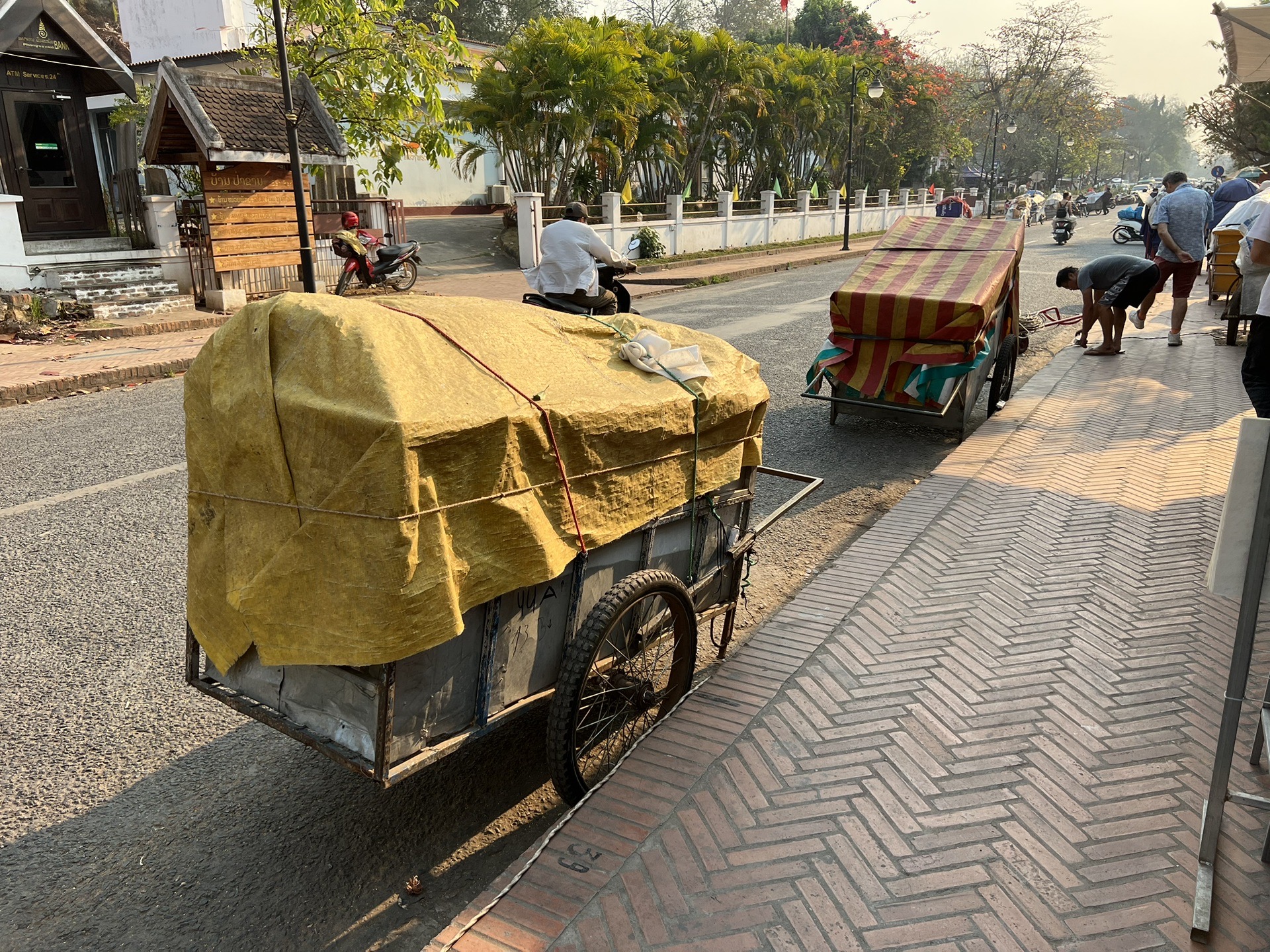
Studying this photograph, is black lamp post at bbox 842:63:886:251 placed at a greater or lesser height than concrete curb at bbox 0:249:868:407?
greater

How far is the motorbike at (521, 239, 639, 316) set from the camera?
32.3 feet

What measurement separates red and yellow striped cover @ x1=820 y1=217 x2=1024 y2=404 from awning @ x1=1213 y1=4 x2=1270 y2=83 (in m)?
2.17

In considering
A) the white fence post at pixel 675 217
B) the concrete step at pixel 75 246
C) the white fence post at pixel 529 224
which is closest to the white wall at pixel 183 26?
the white fence post at pixel 529 224

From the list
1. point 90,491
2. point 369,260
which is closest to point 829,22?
point 369,260

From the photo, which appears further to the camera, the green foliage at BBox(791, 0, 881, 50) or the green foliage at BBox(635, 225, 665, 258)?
the green foliage at BBox(791, 0, 881, 50)

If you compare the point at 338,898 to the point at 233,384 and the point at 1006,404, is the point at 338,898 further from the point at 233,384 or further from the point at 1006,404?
the point at 1006,404

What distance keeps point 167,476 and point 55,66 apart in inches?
559

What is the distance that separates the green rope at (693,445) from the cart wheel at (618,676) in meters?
0.18

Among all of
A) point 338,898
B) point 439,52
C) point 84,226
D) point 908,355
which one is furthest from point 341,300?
point 84,226

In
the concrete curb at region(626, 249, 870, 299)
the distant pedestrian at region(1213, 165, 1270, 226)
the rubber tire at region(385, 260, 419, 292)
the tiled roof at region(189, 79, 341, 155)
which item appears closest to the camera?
the tiled roof at region(189, 79, 341, 155)

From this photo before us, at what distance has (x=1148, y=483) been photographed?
6.44 meters

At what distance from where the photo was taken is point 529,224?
22.1 meters

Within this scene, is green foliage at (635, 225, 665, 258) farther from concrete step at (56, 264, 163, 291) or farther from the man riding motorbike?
concrete step at (56, 264, 163, 291)

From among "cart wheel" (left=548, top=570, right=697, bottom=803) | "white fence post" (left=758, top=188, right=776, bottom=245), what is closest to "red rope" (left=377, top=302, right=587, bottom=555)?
"cart wheel" (left=548, top=570, right=697, bottom=803)
